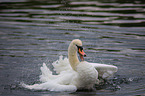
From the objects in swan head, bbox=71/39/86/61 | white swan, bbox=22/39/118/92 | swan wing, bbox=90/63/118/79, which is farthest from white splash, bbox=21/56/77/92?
swan wing, bbox=90/63/118/79

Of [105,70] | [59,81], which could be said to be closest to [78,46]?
[59,81]

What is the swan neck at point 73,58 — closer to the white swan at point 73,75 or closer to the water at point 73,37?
the white swan at point 73,75

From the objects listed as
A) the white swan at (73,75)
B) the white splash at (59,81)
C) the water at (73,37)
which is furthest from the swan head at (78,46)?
the water at (73,37)

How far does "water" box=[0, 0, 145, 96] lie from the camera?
11.3 metres

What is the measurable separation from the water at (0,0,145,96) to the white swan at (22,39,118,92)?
0.23m

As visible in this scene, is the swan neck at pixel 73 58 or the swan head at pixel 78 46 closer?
the swan head at pixel 78 46

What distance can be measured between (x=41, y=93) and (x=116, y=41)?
6683 mm

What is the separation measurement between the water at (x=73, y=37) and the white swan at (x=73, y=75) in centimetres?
23

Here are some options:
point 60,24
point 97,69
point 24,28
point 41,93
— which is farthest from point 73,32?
point 41,93

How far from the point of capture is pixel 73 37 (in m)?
16.2

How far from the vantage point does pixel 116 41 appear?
51.3 ft

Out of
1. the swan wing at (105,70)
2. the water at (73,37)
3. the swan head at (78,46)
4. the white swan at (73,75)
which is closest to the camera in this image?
the white swan at (73,75)

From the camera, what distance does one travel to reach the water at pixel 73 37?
37.1 feet

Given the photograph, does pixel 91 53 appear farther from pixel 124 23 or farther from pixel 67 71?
pixel 124 23
